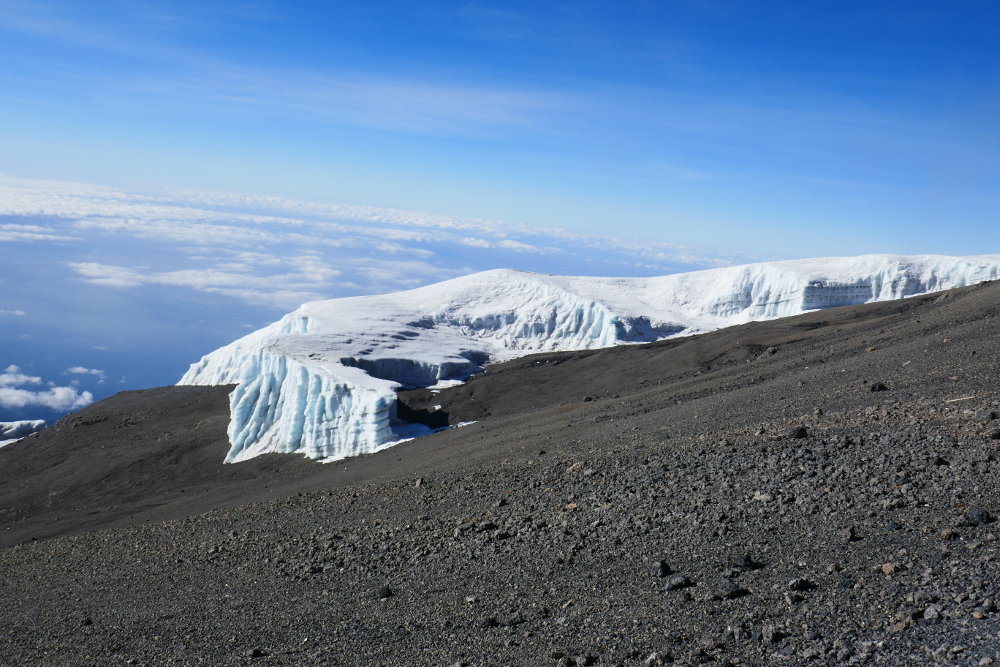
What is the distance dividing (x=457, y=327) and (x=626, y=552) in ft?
132

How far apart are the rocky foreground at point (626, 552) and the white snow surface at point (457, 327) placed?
13.3 metres

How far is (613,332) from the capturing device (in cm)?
4688

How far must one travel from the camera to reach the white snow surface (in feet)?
108

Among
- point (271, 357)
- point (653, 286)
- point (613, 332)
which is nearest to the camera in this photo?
point (271, 357)

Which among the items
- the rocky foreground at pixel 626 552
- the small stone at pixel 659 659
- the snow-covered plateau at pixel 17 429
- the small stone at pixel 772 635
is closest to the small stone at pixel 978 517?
the rocky foreground at pixel 626 552

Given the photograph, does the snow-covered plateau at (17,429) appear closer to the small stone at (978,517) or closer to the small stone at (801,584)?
the small stone at (801,584)

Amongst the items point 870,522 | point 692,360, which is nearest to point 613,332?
point 692,360

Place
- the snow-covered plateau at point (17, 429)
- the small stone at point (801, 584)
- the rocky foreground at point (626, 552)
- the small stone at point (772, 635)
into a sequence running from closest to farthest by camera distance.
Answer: the small stone at point (772, 635), the rocky foreground at point (626, 552), the small stone at point (801, 584), the snow-covered plateau at point (17, 429)

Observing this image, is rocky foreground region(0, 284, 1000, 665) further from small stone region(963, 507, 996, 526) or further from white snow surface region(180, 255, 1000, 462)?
white snow surface region(180, 255, 1000, 462)

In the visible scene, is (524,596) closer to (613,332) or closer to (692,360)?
(692,360)

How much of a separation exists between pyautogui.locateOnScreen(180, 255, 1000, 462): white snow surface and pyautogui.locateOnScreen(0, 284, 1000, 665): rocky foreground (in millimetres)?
13340

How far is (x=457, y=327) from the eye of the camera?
165ft

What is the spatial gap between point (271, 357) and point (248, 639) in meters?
27.9

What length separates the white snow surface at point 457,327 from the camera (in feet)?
108
